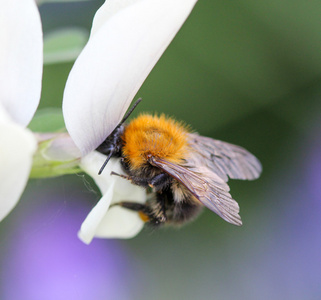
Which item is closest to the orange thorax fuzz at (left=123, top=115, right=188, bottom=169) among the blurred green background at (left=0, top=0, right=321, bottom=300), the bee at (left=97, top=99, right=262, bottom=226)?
the bee at (left=97, top=99, right=262, bottom=226)

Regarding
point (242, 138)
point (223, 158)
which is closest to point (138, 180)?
point (223, 158)

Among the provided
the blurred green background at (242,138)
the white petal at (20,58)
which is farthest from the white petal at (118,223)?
the blurred green background at (242,138)

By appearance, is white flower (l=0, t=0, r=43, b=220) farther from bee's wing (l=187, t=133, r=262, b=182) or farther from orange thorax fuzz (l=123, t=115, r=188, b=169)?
bee's wing (l=187, t=133, r=262, b=182)

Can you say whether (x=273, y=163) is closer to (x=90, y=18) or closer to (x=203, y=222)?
(x=203, y=222)

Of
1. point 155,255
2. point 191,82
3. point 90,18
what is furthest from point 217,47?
point 155,255

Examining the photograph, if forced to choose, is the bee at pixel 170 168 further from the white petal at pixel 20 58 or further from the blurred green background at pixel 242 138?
the blurred green background at pixel 242 138
